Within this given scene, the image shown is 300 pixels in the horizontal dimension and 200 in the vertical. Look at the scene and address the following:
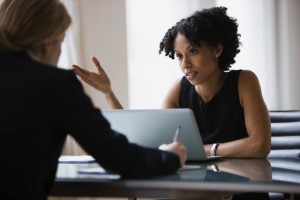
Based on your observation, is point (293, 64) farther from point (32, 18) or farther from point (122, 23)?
point (32, 18)

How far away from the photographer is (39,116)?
1.10 meters

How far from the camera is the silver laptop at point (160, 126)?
1486 mm

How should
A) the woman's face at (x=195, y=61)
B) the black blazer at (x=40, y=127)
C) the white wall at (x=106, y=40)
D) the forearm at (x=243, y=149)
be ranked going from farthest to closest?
the white wall at (x=106, y=40) → the woman's face at (x=195, y=61) → the forearm at (x=243, y=149) → the black blazer at (x=40, y=127)

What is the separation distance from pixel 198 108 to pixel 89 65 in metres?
1.29

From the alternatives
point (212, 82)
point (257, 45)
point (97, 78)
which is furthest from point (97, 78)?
point (257, 45)

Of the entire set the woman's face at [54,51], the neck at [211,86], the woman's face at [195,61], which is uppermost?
the woman's face at [54,51]

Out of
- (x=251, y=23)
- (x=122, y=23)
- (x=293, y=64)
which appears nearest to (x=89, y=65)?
(x=122, y=23)

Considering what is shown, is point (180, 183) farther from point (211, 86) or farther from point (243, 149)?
point (211, 86)

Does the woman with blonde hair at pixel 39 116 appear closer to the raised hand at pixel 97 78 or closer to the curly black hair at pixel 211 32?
the raised hand at pixel 97 78

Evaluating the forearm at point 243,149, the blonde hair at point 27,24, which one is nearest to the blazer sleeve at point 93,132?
the blonde hair at point 27,24

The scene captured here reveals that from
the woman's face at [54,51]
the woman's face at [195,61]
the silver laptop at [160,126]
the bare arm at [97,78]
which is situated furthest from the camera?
the woman's face at [195,61]

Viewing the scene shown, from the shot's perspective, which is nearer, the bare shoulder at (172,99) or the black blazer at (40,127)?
the black blazer at (40,127)

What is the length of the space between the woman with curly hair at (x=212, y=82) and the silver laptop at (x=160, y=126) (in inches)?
19.5

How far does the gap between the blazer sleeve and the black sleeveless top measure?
97cm
